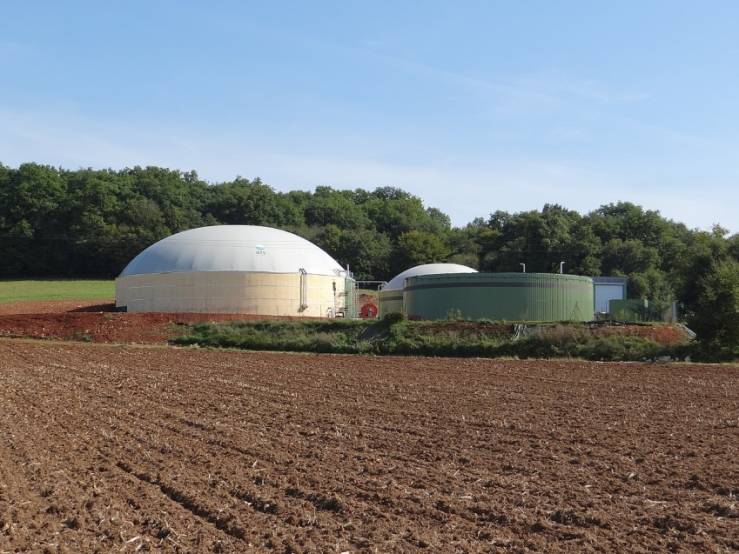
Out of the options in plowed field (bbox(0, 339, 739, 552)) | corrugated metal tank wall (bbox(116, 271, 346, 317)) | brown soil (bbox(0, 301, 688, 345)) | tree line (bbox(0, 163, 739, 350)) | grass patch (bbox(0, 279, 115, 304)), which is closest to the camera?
plowed field (bbox(0, 339, 739, 552))

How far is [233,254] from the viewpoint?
5322 centimetres

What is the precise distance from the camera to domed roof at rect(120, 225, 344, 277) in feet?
174

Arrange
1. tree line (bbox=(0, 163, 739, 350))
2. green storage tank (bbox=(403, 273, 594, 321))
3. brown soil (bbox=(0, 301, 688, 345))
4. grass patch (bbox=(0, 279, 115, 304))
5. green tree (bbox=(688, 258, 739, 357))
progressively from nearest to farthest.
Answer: green tree (bbox=(688, 258, 739, 357)), brown soil (bbox=(0, 301, 688, 345)), green storage tank (bbox=(403, 273, 594, 321)), grass patch (bbox=(0, 279, 115, 304)), tree line (bbox=(0, 163, 739, 350))

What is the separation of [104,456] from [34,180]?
95.4 m

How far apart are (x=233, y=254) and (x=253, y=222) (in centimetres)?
5504

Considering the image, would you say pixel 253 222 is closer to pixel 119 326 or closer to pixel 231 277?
pixel 231 277

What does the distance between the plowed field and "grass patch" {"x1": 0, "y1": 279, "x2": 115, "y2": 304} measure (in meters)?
56.4

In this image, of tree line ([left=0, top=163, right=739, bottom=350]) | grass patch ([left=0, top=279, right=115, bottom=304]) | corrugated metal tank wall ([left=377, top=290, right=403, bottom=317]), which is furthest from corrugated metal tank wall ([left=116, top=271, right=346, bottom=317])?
tree line ([left=0, top=163, right=739, bottom=350])

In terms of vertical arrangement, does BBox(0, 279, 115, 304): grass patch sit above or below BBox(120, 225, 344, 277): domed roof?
below

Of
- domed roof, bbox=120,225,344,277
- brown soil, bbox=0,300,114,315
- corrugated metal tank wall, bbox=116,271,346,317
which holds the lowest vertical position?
brown soil, bbox=0,300,114,315

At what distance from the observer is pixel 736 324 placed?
35375mm

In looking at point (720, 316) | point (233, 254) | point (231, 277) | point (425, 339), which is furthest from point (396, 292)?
point (720, 316)

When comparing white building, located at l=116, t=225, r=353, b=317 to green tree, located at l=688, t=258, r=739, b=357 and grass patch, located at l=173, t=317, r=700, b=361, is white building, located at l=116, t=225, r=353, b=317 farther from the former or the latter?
green tree, located at l=688, t=258, r=739, b=357

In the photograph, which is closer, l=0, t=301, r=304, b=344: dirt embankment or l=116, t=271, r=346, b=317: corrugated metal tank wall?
l=0, t=301, r=304, b=344: dirt embankment
